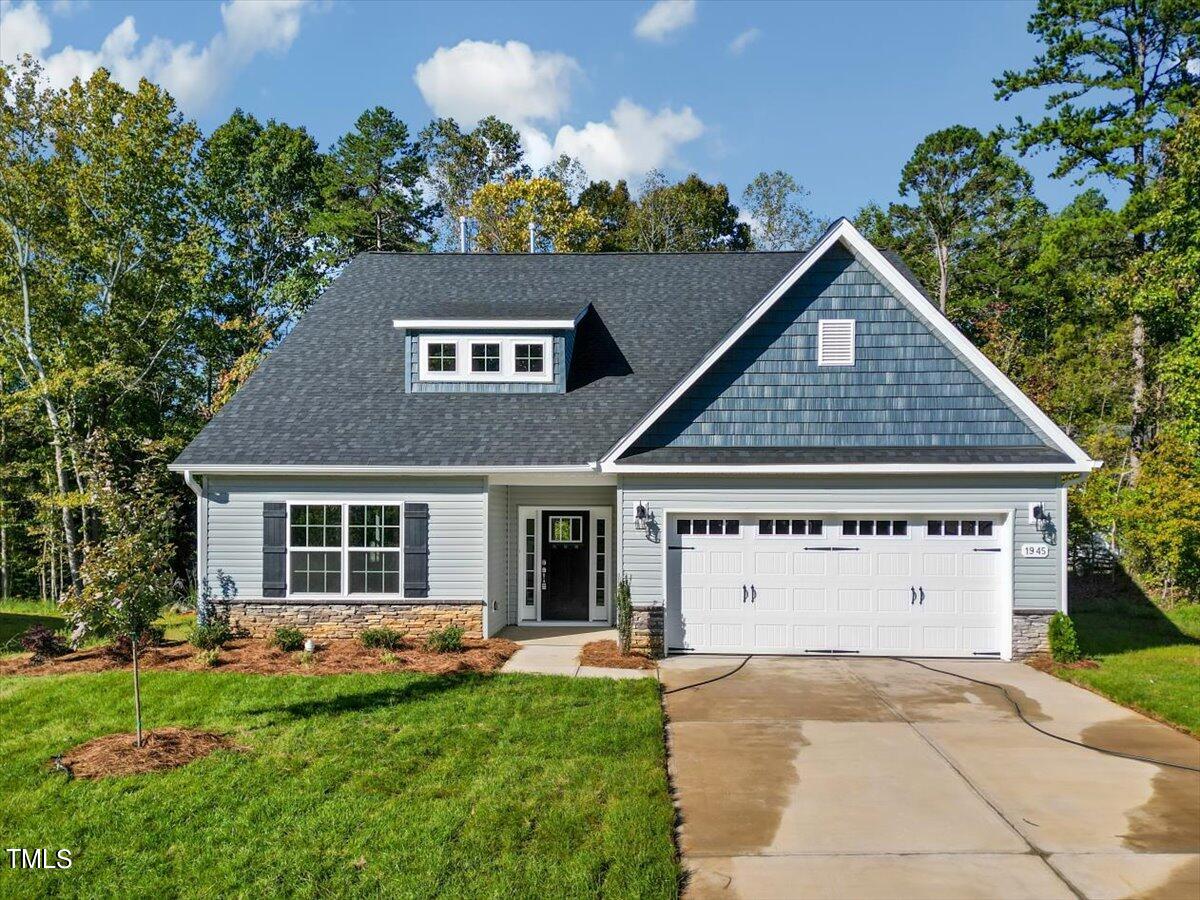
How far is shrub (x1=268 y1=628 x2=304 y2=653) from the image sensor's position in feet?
43.2

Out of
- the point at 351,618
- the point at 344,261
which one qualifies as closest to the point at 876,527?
the point at 351,618

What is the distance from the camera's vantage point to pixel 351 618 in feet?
45.4

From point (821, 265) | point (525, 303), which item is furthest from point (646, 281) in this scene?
point (821, 265)

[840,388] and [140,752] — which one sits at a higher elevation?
[840,388]

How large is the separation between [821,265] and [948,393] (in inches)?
108

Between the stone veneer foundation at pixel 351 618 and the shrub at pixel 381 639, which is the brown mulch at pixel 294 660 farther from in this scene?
the stone veneer foundation at pixel 351 618

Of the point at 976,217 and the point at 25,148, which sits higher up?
the point at 976,217

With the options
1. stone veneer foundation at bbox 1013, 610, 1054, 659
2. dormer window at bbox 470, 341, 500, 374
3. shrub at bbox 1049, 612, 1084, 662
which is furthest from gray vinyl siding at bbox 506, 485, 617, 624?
shrub at bbox 1049, 612, 1084, 662

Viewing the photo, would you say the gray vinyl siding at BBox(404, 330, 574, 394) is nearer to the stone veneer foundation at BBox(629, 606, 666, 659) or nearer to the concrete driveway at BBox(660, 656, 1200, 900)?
the stone veneer foundation at BBox(629, 606, 666, 659)

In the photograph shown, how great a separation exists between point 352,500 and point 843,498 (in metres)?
7.82

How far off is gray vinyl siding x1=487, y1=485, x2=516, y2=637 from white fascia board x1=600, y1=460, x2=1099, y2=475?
95.0 inches

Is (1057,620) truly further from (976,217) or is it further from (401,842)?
(976,217)

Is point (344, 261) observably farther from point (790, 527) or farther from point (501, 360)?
point (790, 527)

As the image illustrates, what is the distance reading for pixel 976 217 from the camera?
31797 millimetres
